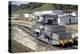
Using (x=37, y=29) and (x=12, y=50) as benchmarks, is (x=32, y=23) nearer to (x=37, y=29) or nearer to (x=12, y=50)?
(x=37, y=29)

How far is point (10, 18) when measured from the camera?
1.58 metres

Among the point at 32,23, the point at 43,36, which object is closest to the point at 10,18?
the point at 32,23

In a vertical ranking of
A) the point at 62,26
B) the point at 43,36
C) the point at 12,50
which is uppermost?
the point at 62,26

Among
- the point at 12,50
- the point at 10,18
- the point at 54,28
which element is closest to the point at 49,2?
the point at 54,28

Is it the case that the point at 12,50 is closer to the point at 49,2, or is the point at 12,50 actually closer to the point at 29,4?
the point at 29,4

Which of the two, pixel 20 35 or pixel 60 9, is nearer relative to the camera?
pixel 20 35

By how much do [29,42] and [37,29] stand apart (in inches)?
7.0

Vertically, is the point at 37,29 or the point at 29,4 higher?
the point at 29,4

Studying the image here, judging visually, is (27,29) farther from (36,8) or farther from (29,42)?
(36,8)

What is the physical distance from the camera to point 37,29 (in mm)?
1668

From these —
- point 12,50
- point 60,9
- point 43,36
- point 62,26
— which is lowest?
point 12,50

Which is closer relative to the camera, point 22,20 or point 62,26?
point 22,20

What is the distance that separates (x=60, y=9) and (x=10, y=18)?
2.02 feet

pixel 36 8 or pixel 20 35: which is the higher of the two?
pixel 36 8
